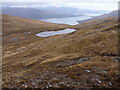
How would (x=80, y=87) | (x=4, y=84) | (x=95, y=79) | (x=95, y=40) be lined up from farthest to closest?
(x=95, y=40), (x=4, y=84), (x=95, y=79), (x=80, y=87)

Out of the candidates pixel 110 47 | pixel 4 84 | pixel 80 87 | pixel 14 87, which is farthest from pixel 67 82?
pixel 110 47

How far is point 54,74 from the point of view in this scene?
27.6 metres

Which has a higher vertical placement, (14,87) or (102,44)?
(102,44)

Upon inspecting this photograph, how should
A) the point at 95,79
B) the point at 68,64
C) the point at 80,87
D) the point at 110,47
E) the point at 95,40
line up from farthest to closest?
the point at 95,40
the point at 110,47
the point at 68,64
the point at 95,79
the point at 80,87

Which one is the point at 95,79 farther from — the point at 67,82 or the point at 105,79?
the point at 67,82

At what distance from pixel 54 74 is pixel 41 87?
4.84m

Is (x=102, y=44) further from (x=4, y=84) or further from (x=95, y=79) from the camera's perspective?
(x=4, y=84)

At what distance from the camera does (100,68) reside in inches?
1072

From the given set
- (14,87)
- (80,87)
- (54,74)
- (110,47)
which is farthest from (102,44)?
(14,87)

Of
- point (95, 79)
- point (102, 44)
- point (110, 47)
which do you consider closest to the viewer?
point (95, 79)

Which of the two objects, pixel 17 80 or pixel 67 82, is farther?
pixel 17 80

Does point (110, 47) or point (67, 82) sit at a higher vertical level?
point (110, 47)

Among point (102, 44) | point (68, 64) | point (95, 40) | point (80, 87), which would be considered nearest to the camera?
point (80, 87)

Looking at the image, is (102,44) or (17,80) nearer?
(17,80)
